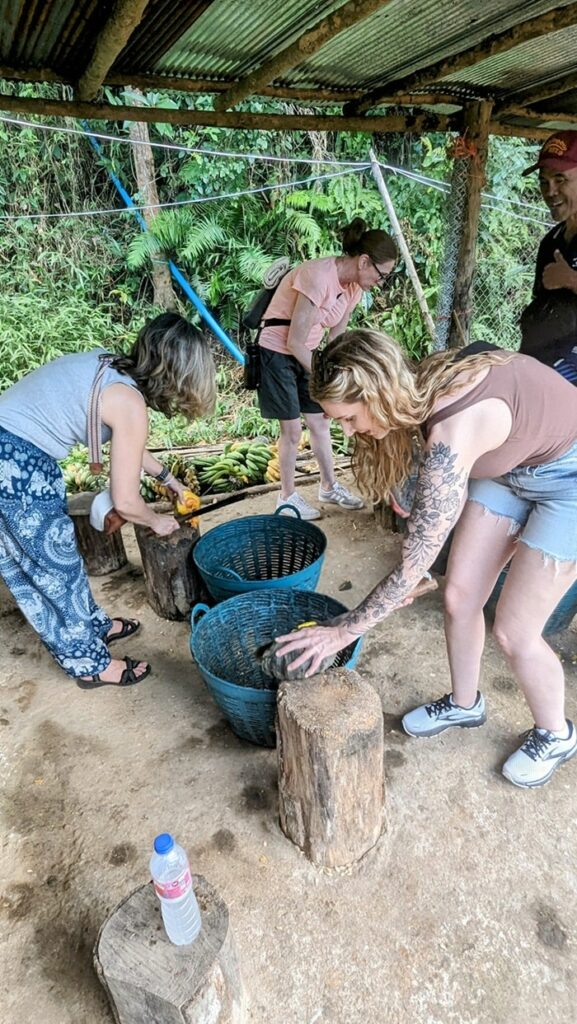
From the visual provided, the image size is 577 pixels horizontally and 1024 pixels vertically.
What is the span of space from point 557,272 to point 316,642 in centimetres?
196

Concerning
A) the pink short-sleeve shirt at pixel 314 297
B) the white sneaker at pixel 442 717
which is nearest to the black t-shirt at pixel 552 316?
the pink short-sleeve shirt at pixel 314 297

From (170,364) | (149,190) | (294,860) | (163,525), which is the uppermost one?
(149,190)

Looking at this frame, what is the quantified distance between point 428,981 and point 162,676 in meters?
→ 1.49

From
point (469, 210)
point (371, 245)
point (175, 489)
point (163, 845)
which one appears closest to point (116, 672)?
point (175, 489)

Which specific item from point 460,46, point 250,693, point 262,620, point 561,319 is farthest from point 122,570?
point 460,46

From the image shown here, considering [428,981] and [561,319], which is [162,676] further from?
[561,319]

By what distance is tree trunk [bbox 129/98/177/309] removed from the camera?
6949mm

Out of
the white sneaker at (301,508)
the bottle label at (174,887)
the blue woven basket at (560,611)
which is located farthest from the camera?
the white sneaker at (301,508)

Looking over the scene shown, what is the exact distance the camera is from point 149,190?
7227 mm

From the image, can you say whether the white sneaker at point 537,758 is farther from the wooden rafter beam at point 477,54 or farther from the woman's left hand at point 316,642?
the wooden rafter beam at point 477,54

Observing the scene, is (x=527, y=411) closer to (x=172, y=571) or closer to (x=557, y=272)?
(x=557, y=272)

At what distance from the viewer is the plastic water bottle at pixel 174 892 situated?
119 centimetres

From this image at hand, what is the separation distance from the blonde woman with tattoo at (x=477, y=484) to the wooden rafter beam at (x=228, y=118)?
2050 millimetres

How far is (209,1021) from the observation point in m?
1.26
